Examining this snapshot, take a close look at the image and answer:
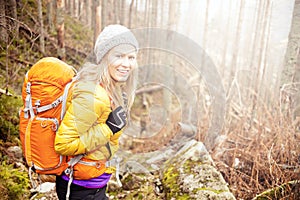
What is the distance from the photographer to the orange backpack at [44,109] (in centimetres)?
168

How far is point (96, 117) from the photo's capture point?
1.66m

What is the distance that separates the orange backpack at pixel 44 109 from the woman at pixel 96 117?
0.10 metres

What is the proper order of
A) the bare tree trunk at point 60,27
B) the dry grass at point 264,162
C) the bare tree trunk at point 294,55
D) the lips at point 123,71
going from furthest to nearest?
the bare tree trunk at point 60,27 < the bare tree trunk at point 294,55 < the dry grass at point 264,162 < the lips at point 123,71

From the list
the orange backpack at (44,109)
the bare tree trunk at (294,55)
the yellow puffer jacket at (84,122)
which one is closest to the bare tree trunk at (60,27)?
the orange backpack at (44,109)

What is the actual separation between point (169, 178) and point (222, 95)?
356 cm

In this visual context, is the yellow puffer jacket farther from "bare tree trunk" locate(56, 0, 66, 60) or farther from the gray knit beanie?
"bare tree trunk" locate(56, 0, 66, 60)

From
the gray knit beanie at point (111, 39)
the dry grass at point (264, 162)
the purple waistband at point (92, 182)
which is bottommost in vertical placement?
the dry grass at point (264, 162)

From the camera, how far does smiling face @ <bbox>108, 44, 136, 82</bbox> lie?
1.79 m

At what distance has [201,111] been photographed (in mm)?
5797

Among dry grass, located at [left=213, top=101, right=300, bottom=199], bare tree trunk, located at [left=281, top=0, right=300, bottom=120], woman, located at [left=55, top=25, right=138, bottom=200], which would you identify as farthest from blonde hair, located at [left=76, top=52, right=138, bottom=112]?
bare tree trunk, located at [left=281, top=0, right=300, bottom=120]

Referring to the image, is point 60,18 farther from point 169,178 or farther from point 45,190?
point 169,178

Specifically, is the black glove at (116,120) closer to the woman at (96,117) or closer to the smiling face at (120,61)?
the woman at (96,117)

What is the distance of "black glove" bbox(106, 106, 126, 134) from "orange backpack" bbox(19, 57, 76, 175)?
332 millimetres

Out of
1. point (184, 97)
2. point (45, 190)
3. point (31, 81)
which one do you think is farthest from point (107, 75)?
point (184, 97)
